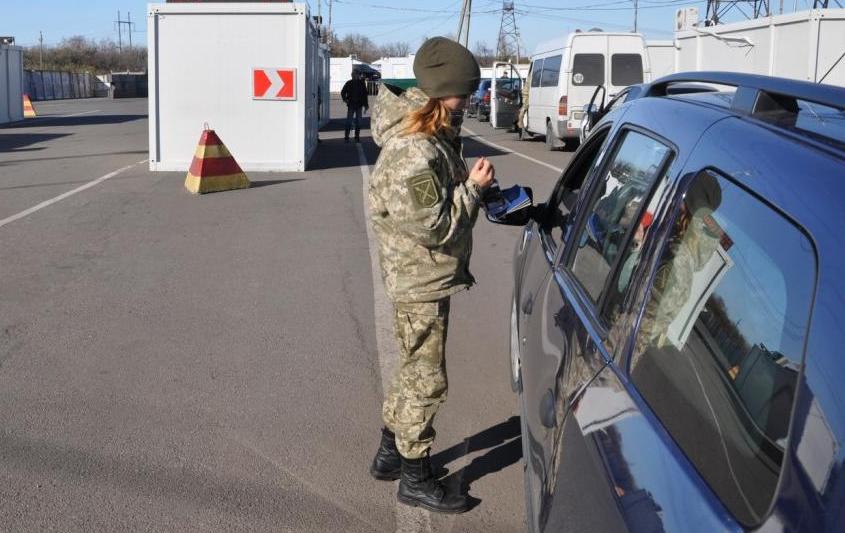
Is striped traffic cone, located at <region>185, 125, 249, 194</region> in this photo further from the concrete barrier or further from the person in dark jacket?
the concrete barrier

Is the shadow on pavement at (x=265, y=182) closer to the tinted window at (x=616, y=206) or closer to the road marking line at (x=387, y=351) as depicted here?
the road marking line at (x=387, y=351)

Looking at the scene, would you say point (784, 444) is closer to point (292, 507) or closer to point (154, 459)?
point (292, 507)

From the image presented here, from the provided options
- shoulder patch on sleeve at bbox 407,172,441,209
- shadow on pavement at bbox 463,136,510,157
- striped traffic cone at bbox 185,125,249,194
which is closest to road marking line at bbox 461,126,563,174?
shadow on pavement at bbox 463,136,510,157

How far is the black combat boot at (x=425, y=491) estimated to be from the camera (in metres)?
3.73

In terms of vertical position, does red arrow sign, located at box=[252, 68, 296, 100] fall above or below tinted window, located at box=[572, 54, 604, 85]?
below

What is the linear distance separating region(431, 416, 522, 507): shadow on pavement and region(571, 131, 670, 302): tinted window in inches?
52.4

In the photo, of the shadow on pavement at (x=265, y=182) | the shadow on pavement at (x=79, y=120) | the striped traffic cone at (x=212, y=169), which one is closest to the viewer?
the striped traffic cone at (x=212, y=169)

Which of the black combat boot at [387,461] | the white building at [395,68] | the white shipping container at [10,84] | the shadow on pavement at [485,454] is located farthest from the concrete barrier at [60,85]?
the black combat boot at [387,461]

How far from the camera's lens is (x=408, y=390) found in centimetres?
361

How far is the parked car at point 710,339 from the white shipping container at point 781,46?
974 cm

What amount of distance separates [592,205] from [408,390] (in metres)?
1.01

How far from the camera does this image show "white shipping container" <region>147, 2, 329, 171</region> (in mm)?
15641

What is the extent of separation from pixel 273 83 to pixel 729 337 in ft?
48.2

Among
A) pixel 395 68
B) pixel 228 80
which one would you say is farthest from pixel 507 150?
pixel 395 68
